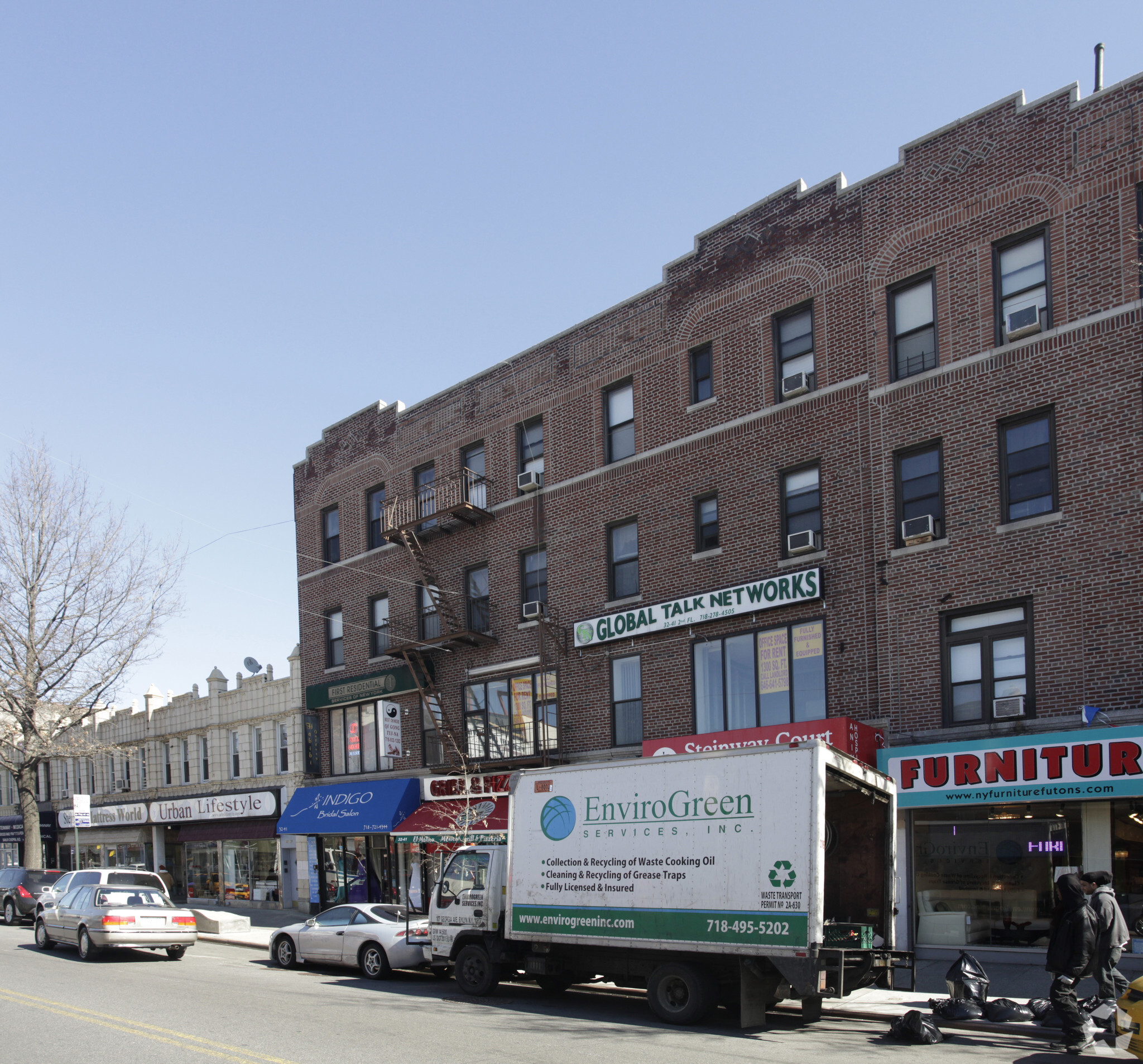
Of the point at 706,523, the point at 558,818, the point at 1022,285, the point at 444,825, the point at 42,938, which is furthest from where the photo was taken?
→ the point at 444,825

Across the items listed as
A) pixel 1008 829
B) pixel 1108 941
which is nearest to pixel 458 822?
pixel 1008 829

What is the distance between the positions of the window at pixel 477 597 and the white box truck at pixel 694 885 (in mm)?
11939

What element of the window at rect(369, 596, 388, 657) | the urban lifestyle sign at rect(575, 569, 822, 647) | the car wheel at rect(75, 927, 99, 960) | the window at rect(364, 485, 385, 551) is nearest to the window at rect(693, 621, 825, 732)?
the urban lifestyle sign at rect(575, 569, 822, 647)

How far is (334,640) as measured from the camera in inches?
1254

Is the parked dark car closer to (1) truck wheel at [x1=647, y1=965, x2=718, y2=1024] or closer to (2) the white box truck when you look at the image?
(2) the white box truck

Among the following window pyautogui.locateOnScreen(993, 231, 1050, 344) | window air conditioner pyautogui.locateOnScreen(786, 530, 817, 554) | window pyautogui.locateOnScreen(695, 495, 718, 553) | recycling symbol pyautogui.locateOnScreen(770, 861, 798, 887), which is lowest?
recycling symbol pyautogui.locateOnScreen(770, 861, 798, 887)

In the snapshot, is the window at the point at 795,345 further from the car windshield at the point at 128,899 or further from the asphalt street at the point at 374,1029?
the car windshield at the point at 128,899

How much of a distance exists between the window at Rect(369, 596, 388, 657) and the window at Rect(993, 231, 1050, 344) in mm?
17776

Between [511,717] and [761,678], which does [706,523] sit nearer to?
[761,678]

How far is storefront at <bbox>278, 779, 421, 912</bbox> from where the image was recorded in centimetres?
2733

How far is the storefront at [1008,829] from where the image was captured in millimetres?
15766

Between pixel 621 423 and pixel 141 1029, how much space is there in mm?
15820

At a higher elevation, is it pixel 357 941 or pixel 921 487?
pixel 921 487

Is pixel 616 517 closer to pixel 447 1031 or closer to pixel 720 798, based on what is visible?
pixel 720 798
